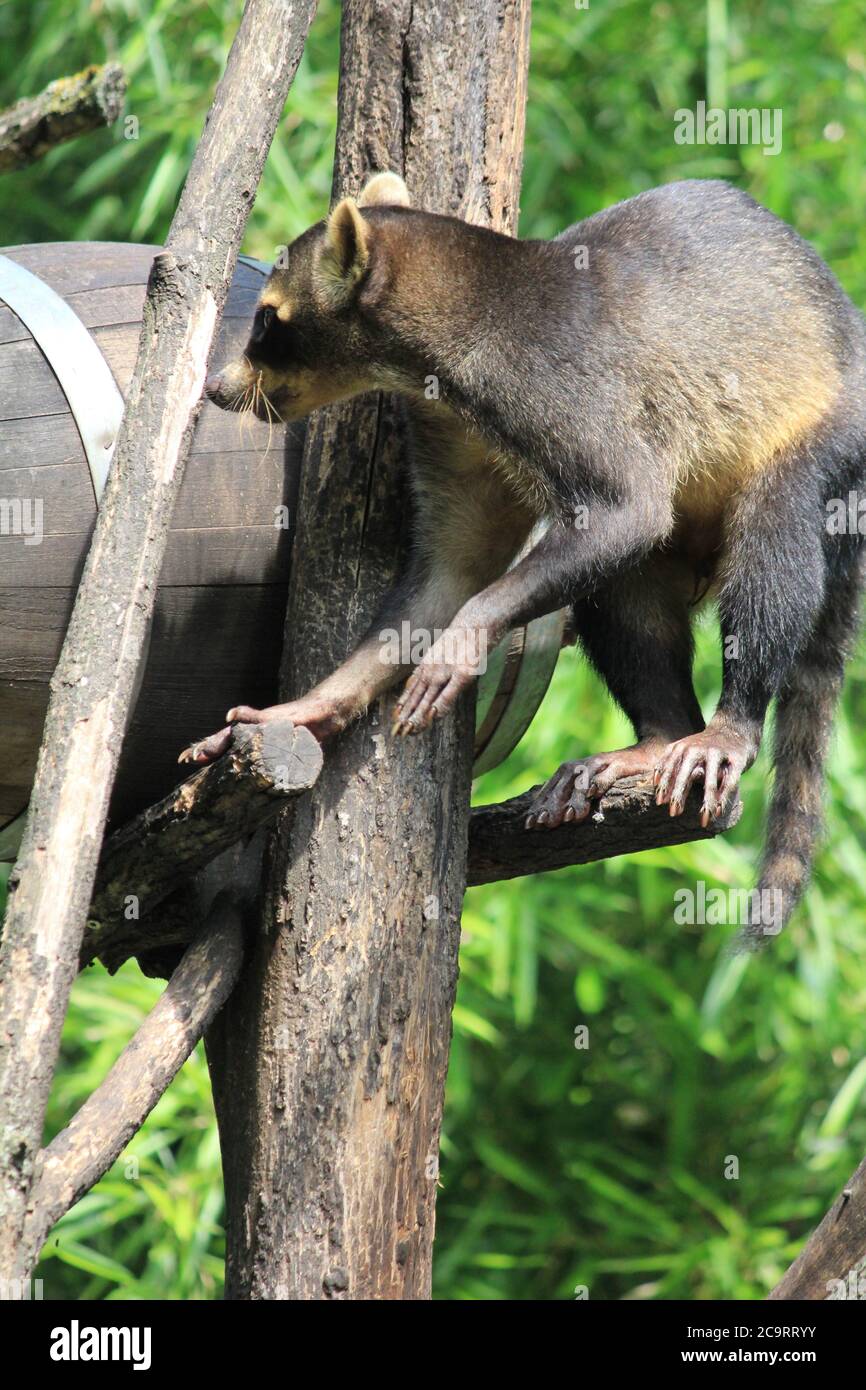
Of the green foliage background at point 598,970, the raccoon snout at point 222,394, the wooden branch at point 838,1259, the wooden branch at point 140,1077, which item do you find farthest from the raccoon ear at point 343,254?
the green foliage background at point 598,970

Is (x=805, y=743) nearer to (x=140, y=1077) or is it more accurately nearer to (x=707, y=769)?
(x=707, y=769)

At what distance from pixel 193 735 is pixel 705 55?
14.7ft

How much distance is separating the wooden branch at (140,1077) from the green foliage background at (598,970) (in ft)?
8.47

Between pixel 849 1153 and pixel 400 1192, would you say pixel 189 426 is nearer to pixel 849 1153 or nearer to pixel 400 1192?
pixel 400 1192

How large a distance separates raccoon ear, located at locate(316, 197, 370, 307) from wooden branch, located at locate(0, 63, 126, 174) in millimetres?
721

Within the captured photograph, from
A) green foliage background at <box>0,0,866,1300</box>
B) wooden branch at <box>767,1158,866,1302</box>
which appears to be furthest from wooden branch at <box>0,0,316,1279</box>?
green foliage background at <box>0,0,866,1300</box>

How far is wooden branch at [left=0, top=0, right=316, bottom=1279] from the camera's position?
7.14 ft

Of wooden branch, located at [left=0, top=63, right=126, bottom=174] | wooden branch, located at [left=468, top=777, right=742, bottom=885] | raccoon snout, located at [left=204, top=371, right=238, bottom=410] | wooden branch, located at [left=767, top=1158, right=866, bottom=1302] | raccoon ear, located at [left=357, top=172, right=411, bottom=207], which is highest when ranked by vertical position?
wooden branch, located at [left=0, top=63, right=126, bottom=174]

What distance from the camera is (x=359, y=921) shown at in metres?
2.75

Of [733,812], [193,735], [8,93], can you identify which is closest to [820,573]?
[733,812]

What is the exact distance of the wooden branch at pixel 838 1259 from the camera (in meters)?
2.63

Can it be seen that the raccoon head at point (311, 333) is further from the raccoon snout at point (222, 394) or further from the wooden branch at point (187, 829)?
the wooden branch at point (187, 829)

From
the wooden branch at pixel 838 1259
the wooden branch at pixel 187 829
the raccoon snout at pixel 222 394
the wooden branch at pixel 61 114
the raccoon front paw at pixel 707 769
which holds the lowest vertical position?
the wooden branch at pixel 838 1259

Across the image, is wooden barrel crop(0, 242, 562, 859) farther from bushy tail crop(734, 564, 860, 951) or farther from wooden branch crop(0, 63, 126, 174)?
bushy tail crop(734, 564, 860, 951)
